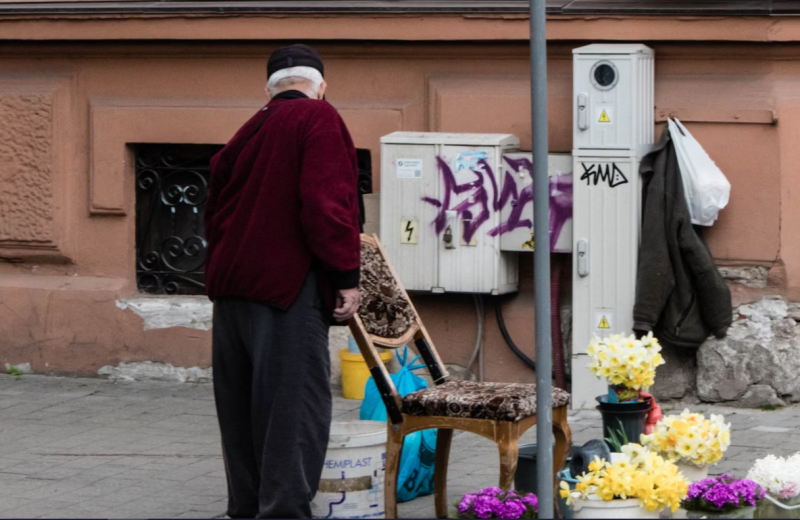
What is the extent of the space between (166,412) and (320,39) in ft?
7.76

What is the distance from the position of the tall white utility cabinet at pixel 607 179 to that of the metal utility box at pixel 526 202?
0.14 m

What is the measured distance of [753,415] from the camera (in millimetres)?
6992

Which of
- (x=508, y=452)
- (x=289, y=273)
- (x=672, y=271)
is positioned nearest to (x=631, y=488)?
(x=508, y=452)

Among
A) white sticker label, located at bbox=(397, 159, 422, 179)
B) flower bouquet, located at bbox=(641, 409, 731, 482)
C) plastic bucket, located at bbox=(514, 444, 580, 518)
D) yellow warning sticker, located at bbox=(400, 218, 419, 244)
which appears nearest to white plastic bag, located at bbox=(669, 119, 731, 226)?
white sticker label, located at bbox=(397, 159, 422, 179)

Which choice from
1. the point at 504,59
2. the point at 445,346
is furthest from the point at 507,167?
the point at 445,346

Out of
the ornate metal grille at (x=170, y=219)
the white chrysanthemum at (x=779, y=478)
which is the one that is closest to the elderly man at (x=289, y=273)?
the white chrysanthemum at (x=779, y=478)

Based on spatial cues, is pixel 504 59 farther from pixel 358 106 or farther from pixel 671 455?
pixel 671 455

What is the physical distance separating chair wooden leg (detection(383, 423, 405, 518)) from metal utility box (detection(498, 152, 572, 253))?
2612 mm

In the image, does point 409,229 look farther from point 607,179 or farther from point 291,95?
point 291,95

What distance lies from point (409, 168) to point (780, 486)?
11.1ft

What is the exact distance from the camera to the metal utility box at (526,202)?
730cm

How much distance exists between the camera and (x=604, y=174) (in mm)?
7074

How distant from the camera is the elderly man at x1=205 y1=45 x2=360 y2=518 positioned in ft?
14.9

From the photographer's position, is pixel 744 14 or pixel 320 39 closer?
pixel 744 14
